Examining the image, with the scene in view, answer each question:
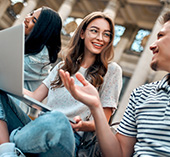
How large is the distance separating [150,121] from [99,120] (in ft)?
0.98

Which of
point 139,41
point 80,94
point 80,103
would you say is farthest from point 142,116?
point 139,41

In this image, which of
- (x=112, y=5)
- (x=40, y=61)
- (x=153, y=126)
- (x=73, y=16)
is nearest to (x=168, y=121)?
(x=153, y=126)

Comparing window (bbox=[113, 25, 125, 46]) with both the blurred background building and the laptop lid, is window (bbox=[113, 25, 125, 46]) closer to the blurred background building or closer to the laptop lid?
the blurred background building

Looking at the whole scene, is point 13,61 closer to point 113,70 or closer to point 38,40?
point 113,70

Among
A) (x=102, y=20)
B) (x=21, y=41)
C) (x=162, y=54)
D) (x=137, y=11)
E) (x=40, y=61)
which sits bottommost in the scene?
(x=40, y=61)

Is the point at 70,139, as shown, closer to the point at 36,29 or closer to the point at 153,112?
the point at 153,112

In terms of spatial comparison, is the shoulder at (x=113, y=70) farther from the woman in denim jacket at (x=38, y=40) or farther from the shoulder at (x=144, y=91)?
the woman in denim jacket at (x=38, y=40)

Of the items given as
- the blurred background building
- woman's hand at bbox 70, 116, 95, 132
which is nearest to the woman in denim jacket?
woman's hand at bbox 70, 116, 95, 132

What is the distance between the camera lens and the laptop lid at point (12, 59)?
1.20m

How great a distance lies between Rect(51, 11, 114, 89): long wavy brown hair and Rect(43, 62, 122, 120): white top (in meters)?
0.06

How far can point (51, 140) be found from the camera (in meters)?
1.20

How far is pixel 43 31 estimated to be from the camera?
9.11ft

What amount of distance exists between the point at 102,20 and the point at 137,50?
12.1 meters

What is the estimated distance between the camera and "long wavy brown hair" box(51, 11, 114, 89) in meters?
2.13
